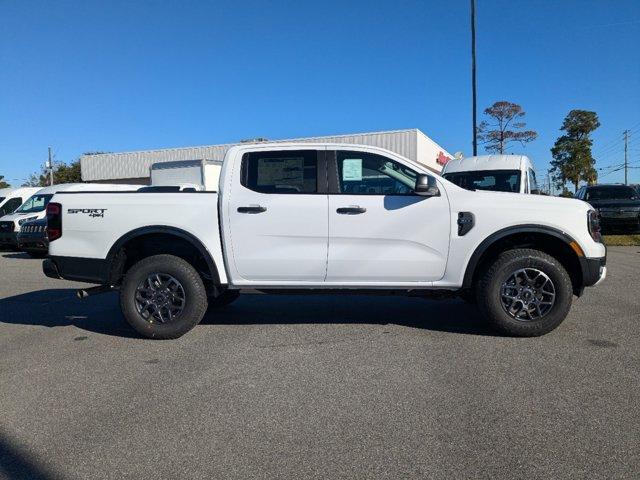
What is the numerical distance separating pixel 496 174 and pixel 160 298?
8.62 metres

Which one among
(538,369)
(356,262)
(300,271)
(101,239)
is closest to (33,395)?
(101,239)

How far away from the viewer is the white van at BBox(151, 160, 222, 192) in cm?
1864

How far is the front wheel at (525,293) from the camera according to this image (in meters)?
5.34

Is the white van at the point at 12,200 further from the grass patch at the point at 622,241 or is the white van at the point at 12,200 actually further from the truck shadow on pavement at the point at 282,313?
the grass patch at the point at 622,241

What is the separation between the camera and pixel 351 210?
5.38 m

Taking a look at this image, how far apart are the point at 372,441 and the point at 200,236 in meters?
3.01

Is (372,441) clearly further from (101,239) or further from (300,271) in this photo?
(101,239)

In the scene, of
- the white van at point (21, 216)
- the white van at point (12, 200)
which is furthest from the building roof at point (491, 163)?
the white van at point (12, 200)

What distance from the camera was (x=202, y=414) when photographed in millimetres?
3713

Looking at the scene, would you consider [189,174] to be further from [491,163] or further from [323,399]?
[323,399]

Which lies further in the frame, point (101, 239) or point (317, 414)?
point (101, 239)

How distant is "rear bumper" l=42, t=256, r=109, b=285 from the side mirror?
3.31 m

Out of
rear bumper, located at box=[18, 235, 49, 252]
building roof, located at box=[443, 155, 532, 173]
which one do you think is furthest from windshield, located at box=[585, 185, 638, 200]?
rear bumper, located at box=[18, 235, 49, 252]

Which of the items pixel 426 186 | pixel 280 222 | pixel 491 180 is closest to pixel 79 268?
pixel 280 222
